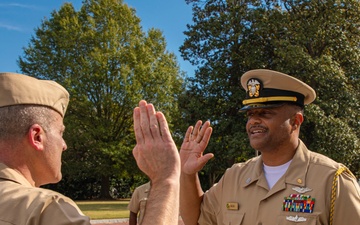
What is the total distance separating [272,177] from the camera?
368cm

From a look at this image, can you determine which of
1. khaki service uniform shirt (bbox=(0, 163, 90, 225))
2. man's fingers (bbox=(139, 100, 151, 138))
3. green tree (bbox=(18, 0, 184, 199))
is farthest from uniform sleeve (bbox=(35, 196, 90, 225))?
green tree (bbox=(18, 0, 184, 199))

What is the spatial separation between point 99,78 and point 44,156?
30.5 meters

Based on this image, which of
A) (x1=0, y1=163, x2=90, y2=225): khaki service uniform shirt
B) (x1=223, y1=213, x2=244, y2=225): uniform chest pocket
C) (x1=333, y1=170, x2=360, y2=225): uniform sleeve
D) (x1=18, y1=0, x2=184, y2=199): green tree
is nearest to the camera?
(x1=0, y1=163, x2=90, y2=225): khaki service uniform shirt

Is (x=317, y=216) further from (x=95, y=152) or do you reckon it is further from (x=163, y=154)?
(x=95, y=152)

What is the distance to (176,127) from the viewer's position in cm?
3306

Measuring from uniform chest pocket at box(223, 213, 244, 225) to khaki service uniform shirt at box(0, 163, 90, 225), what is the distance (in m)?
1.95

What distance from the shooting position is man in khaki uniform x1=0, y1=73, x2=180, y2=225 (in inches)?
70.7

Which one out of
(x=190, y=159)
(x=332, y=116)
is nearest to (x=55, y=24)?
(x=332, y=116)

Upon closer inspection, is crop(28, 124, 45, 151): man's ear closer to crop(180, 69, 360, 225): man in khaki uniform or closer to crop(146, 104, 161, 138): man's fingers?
crop(146, 104, 161, 138): man's fingers

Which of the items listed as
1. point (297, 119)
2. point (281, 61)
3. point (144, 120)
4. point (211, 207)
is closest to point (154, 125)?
point (144, 120)

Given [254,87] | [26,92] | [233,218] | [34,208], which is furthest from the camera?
[254,87]

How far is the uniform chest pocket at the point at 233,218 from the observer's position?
3.56m

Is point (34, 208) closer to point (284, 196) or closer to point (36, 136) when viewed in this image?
point (36, 136)

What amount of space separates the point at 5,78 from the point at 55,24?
1361 inches
